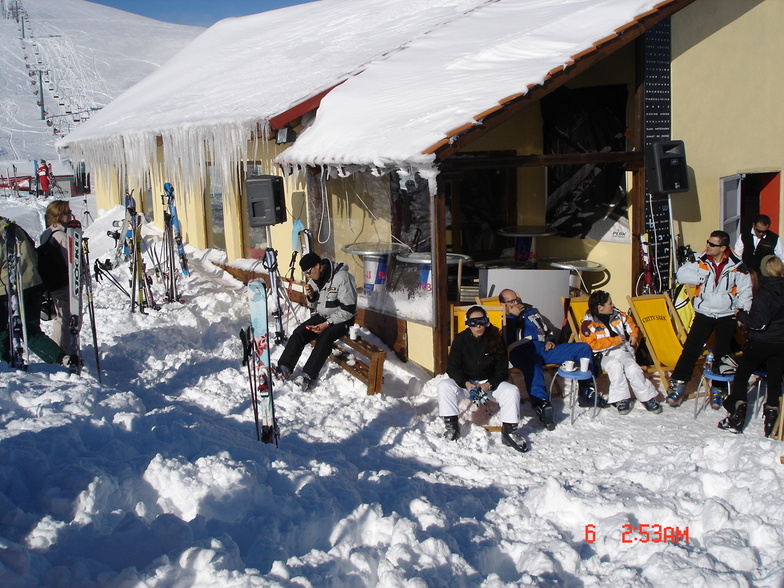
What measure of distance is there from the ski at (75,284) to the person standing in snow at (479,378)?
3.14 metres

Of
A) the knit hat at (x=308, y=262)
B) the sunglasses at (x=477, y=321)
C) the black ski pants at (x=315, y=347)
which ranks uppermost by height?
the knit hat at (x=308, y=262)

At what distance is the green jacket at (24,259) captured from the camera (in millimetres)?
6133

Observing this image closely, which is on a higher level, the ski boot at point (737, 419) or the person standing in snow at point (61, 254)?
the person standing in snow at point (61, 254)

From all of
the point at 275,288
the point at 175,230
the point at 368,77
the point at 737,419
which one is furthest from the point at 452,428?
the point at 175,230

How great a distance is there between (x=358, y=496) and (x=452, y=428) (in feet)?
5.03

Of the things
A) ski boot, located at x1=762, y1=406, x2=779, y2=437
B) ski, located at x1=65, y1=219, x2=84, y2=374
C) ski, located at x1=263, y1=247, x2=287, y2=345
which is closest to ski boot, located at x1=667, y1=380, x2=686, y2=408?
ski boot, located at x1=762, y1=406, x2=779, y2=437

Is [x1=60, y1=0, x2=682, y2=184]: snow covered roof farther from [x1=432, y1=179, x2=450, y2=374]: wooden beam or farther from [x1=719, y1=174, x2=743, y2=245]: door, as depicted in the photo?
[x1=719, y1=174, x2=743, y2=245]: door

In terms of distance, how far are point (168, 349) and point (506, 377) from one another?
3785 millimetres

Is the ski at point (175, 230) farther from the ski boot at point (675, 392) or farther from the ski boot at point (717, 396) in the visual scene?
the ski boot at point (717, 396)

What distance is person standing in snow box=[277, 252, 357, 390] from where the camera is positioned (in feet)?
22.9

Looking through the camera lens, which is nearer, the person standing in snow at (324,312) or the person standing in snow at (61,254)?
the person standing in snow at (61,254)

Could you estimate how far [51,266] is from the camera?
643 centimetres

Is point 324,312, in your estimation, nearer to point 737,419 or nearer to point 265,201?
point 265,201

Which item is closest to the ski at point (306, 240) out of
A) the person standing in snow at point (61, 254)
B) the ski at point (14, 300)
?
the person standing in snow at point (61, 254)
